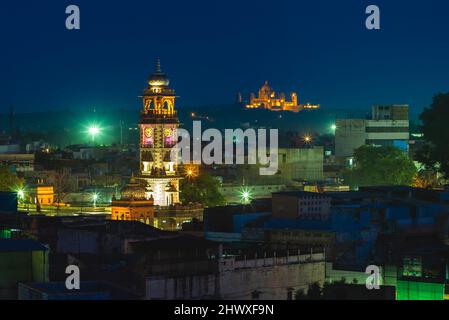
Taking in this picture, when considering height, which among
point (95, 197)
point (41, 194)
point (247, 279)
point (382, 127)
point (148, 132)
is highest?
point (382, 127)

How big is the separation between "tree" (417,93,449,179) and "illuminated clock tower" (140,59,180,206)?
37.9 ft

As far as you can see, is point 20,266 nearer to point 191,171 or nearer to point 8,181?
point 8,181

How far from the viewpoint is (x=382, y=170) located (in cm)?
6775

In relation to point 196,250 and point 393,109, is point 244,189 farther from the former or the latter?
point 196,250

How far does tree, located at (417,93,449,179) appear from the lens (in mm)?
48125

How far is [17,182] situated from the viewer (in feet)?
210

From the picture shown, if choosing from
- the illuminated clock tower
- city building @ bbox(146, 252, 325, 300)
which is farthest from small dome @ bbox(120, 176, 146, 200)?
city building @ bbox(146, 252, 325, 300)

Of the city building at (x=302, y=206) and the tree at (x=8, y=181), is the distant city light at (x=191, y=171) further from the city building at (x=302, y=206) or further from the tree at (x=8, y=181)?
the city building at (x=302, y=206)

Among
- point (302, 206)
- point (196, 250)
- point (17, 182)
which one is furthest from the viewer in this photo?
point (17, 182)

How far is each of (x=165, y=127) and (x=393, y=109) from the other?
28.0m

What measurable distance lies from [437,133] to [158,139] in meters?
13.7

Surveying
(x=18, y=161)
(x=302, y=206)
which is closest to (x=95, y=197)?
(x=302, y=206)
